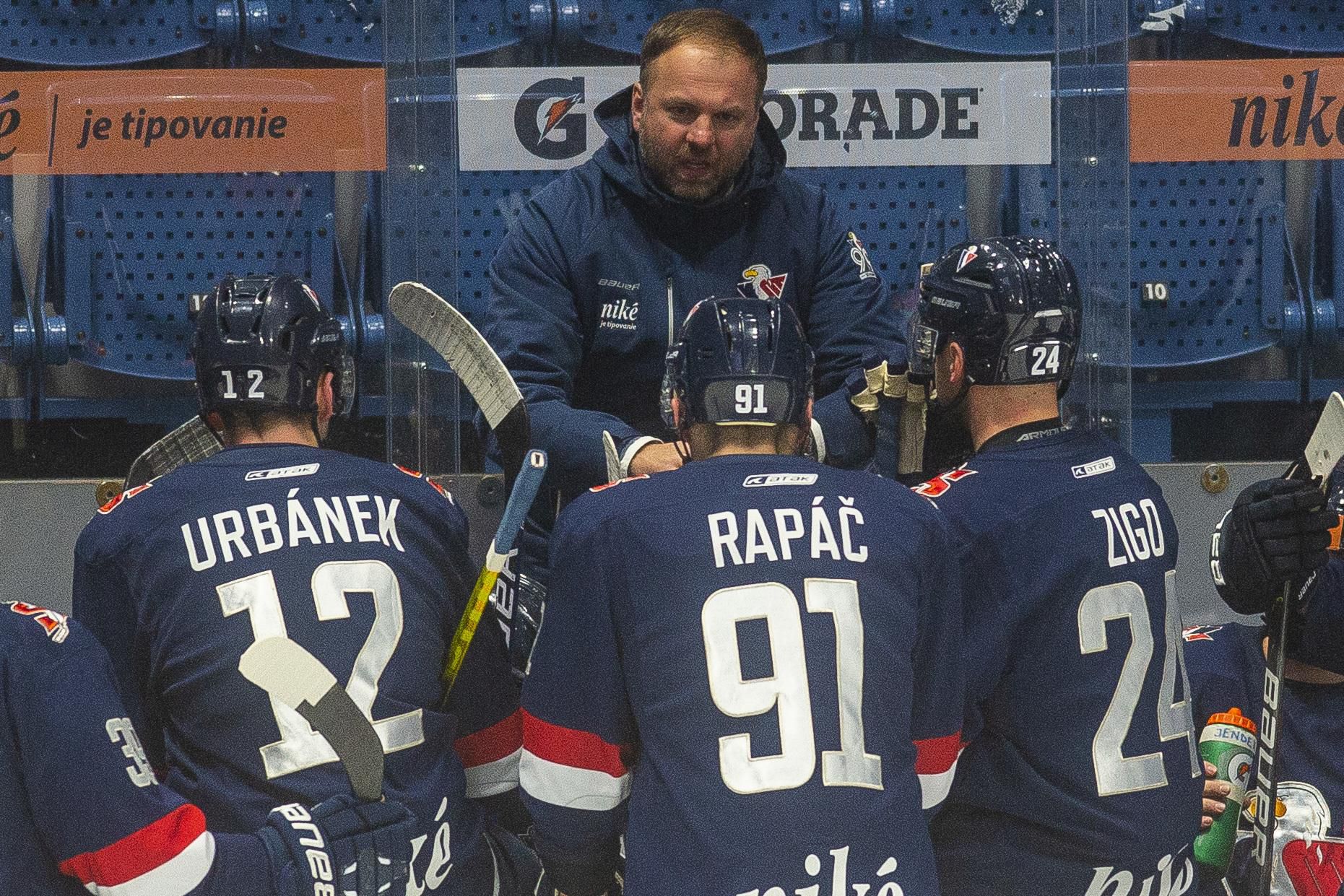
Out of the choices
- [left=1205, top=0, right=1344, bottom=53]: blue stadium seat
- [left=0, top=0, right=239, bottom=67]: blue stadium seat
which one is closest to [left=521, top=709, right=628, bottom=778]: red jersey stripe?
[left=0, top=0, right=239, bottom=67]: blue stadium seat

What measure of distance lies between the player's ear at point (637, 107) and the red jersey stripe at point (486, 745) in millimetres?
1062

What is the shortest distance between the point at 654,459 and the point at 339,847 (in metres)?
0.74

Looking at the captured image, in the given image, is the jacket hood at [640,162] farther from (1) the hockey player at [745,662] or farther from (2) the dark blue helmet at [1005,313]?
(1) the hockey player at [745,662]

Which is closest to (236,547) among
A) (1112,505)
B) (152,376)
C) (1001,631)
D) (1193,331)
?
(1001,631)

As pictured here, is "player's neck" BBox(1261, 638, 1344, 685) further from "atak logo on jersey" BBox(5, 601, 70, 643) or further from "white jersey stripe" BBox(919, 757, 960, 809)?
"atak logo on jersey" BBox(5, 601, 70, 643)

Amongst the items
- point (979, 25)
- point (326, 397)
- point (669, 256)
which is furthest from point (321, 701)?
point (979, 25)

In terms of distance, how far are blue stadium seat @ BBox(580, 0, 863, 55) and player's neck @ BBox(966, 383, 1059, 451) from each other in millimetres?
1387

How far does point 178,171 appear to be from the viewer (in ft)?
10.6

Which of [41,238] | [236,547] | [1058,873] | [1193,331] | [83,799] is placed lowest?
[1058,873]

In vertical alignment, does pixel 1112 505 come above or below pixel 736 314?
below

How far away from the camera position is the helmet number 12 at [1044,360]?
2.13 m

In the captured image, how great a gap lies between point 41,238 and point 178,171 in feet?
0.99

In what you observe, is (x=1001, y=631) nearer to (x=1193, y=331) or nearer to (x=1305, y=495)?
(x=1305, y=495)

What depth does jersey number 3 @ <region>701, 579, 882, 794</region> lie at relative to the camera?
66.9 inches
